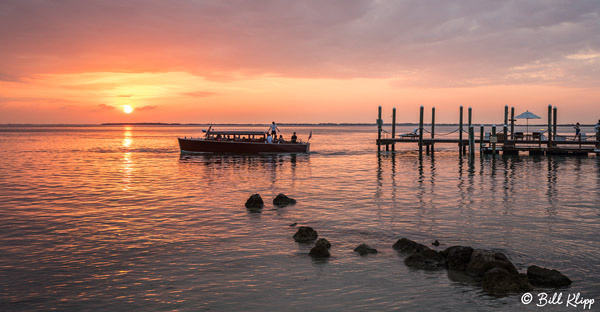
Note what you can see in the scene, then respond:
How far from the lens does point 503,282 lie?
26.9 feet

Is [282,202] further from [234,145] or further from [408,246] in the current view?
[234,145]

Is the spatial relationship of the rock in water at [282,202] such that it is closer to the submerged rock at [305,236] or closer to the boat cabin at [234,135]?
the submerged rock at [305,236]

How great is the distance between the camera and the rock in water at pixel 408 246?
34.0 feet

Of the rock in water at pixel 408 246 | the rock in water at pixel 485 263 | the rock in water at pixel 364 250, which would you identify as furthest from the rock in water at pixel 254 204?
the rock in water at pixel 485 263

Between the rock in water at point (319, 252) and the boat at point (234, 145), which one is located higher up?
the boat at point (234, 145)

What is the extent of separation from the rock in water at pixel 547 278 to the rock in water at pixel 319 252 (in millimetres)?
4164

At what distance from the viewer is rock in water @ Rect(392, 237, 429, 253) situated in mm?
10367

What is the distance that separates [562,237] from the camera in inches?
472

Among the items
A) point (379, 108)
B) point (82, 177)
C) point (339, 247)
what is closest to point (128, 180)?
point (82, 177)

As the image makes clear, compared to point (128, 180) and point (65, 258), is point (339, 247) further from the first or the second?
point (128, 180)

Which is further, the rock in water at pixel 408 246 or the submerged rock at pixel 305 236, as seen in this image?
the submerged rock at pixel 305 236

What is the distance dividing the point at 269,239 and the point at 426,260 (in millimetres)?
4186

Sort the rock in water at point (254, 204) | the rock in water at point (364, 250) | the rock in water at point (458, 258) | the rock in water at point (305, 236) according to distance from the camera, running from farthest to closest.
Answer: the rock in water at point (254, 204) → the rock in water at point (305, 236) → the rock in water at point (364, 250) → the rock in water at point (458, 258)

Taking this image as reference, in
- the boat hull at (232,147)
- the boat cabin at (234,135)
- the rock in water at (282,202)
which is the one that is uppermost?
the boat cabin at (234,135)
